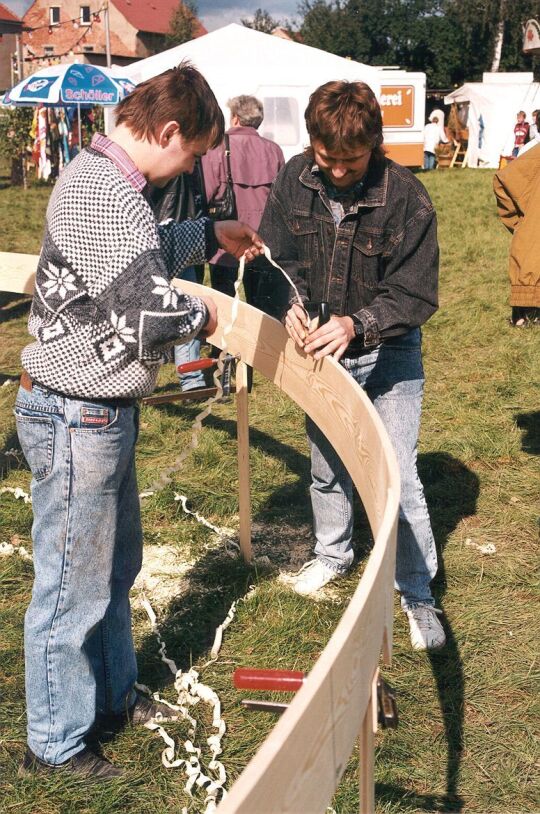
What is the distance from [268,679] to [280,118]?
18.5 metres

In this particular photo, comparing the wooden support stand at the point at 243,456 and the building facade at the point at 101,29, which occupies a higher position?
the building facade at the point at 101,29

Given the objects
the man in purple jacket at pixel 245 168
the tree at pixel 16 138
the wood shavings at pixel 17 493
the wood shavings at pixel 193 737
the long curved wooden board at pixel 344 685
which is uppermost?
the tree at pixel 16 138

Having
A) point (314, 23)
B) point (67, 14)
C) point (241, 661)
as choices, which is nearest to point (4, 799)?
point (241, 661)

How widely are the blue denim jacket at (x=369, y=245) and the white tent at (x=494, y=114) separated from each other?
27.7 m

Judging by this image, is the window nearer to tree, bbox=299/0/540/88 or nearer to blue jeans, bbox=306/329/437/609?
blue jeans, bbox=306/329/437/609

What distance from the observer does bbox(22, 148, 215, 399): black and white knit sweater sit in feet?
7.50

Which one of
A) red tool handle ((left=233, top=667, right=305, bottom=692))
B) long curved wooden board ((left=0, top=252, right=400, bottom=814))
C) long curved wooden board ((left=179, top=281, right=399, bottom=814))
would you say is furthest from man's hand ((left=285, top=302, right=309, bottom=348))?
red tool handle ((left=233, top=667, right=305, bottom=692))

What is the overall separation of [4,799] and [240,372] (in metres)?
2.01

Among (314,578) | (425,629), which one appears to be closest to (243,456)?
(314,578)

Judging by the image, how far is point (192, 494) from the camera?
5129 millimetres

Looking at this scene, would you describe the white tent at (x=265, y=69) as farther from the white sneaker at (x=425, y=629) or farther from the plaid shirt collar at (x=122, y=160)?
the plaid shirt collar at (x=122, y=160)

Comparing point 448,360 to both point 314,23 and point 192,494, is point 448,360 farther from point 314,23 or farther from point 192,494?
point 314,23

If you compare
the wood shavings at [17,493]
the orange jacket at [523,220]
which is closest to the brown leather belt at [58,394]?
the orange jacket at [523,220]

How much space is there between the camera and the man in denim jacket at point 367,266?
3.01 meters
